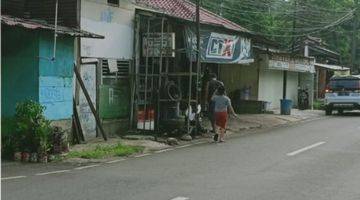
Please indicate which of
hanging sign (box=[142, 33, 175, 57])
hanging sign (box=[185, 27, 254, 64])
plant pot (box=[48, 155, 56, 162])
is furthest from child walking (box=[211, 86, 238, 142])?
plant pot (box=[48, 155, 56, 162])

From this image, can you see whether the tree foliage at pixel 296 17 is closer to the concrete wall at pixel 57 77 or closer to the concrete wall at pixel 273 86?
the concrete wall at pixel 273 86

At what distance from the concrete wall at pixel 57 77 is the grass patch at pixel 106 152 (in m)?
1.51

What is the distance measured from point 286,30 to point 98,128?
35284 millimetres

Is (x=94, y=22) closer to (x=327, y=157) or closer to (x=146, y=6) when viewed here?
(x=146, y=6)

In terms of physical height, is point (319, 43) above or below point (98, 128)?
above

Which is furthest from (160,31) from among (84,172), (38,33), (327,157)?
(84,172)

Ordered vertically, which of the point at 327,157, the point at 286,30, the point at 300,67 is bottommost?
the point at 327,157

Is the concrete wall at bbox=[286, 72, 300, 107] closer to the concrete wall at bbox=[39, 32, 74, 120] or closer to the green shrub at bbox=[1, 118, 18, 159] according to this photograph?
the concrete wall at bbox=[39, 32, 74, 120]

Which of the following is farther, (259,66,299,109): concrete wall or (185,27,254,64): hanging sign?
(259,66,299,109): concrete wall

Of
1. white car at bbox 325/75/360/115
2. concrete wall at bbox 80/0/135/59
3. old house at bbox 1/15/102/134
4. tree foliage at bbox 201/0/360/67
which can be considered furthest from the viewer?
tree foliage at bbox 201/0/360/67

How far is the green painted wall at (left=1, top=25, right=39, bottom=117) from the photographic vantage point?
13.9 meters

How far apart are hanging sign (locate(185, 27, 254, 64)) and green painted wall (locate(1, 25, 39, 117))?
6415mm

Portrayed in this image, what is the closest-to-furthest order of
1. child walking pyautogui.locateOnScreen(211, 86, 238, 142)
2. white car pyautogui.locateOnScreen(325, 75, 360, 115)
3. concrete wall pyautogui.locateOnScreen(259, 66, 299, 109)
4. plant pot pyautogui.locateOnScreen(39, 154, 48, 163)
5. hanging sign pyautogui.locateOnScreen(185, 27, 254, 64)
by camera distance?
plant pot pyautogui.locateOnScreen(39, 154, 48, 163) < child walking pyautogui.locateOnScreen(211, 86, 238, 142) < hanging sign pyautogui.locateOnScreen(185, 27, 254, 64) < white car pyautogui.locateOnScreen(325, 75, 360, 115) < concrete wall pyautogui.locateOnScreen(259, 66, 299, 109)

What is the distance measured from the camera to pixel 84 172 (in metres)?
10.6
